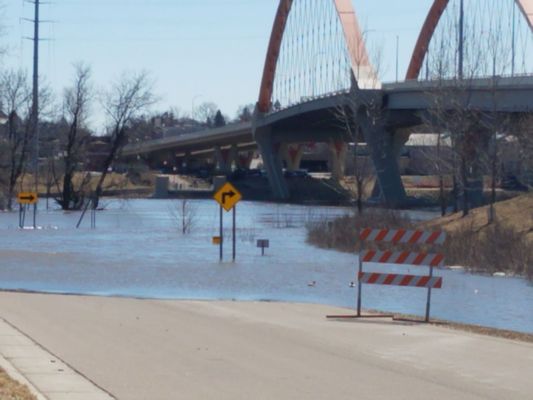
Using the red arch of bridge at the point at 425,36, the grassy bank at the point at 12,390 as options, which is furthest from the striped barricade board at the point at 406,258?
the red arch of bridge at the point at 425,36

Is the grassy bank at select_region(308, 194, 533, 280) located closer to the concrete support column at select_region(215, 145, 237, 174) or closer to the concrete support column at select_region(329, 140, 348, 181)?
the concrete support column at select_region(329, 140, 348, 181)

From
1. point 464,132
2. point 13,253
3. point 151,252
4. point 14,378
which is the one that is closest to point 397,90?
point 464,132

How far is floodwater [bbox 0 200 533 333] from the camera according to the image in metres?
23.9

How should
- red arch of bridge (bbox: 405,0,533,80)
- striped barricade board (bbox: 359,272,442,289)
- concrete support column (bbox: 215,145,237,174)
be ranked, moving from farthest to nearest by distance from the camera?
1. concrete support column (bbox: 215,145,237,174)
2. red arch of bridge (bbox: 405,0,533,80)
3. striped barricade board (bbox: 359,272,442,289)

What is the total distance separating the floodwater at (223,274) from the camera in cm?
2394

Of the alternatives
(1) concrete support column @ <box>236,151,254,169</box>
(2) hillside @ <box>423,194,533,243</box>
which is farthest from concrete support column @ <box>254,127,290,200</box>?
(1) concrete support column @ <box>236,151,254,169</box>

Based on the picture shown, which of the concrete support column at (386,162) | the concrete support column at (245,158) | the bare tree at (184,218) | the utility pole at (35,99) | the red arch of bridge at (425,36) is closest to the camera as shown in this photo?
the bare tree at (184,218)

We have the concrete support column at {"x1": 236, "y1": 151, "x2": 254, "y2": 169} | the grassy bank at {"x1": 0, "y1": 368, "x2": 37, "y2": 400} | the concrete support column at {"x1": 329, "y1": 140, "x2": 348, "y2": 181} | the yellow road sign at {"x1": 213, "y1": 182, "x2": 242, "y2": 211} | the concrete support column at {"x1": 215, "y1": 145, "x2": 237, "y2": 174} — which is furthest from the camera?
the concrete support column at {"x1": 236, "y1": 151, "x2": 254, "y2": 169}

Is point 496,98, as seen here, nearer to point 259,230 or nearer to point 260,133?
point 259,230

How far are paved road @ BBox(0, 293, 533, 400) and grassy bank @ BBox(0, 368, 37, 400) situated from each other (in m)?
1.07

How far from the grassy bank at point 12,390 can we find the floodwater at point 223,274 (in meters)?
10.9

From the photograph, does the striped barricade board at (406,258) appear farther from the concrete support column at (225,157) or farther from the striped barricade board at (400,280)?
the concrete support column at (225,157)

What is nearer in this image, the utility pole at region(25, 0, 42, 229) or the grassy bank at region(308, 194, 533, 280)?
the grassy bank at region(308, 194, 533, 280)

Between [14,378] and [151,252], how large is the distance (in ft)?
91.9
